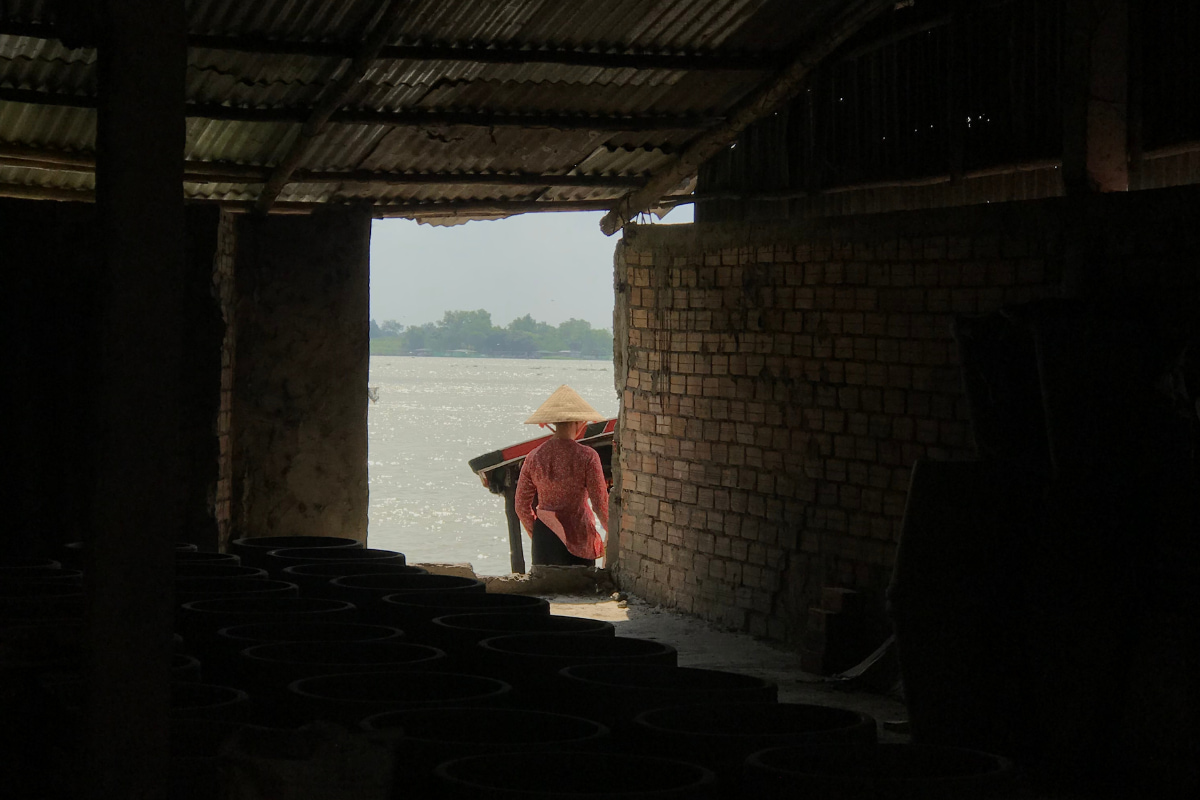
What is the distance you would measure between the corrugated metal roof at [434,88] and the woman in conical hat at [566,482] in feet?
5.58

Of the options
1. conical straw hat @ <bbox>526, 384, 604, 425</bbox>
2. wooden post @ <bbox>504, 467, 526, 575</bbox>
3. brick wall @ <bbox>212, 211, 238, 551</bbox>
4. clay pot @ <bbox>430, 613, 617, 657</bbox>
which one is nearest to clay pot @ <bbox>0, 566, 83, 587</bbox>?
clay pot @ <bbox>430, 613, 617, 657</bbox>

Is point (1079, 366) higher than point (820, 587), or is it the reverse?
point (1079, 366)

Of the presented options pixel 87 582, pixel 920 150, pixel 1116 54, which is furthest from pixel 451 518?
pixel 87 582

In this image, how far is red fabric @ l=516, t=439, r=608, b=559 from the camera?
977cm

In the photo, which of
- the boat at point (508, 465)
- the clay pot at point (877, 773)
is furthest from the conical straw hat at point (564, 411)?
the clay pot at point (877, 773)

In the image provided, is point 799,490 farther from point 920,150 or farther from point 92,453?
point 92,453

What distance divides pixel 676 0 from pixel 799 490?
2659 mm

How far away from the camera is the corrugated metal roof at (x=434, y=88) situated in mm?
6551

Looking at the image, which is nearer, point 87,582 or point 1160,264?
point 87,582

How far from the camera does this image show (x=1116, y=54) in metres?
5.93

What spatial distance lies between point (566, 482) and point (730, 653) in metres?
2.73

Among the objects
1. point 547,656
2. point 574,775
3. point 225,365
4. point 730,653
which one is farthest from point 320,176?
point 574,775

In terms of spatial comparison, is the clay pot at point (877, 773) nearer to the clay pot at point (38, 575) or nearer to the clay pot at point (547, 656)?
the clay pot at point (547, 656)

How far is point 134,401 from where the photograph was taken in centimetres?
254
